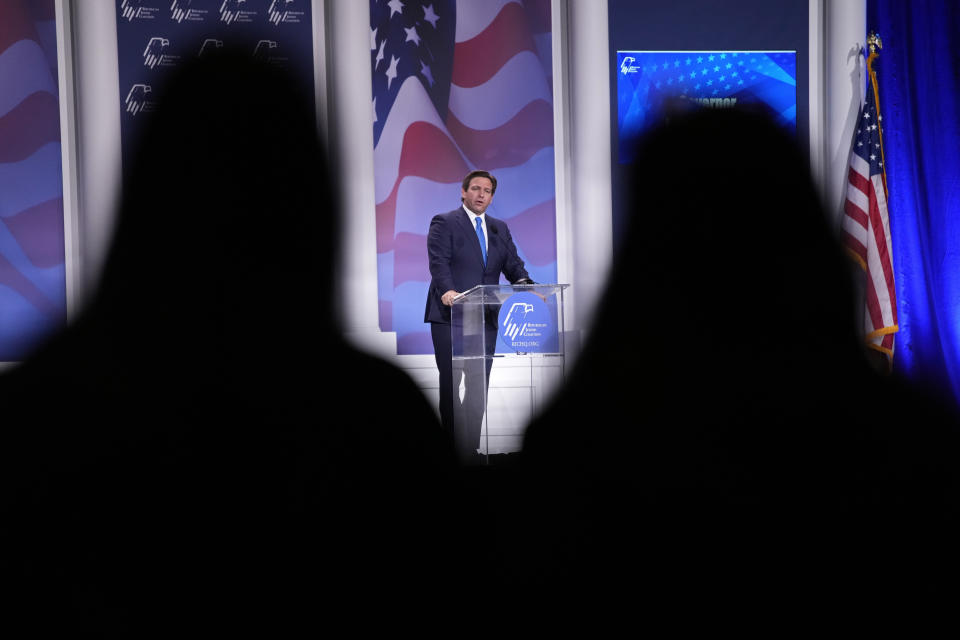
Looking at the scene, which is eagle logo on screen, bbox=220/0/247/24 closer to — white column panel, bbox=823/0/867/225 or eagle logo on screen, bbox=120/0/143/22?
eagle logo on screen, bbox=120/0/143/22

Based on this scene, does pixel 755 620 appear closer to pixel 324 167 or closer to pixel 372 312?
pixel 324 167

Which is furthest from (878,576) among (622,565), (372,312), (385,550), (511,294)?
(372,312)

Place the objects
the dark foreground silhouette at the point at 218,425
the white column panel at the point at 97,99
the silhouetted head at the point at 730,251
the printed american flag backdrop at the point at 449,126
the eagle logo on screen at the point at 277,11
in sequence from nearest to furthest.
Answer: the dark foreground silhouette at the point at 218,425
the silhouetted head at the point at 730,251
the white column panel at the point at 97,99
the eagle logo on screen at the point at 277,11
the printed american flag backdrop at the point at 449,126

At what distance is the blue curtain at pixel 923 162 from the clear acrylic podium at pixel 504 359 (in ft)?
11.3

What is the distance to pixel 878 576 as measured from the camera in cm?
72

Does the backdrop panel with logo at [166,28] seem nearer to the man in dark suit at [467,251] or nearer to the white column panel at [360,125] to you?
the white column panel at [360,125]

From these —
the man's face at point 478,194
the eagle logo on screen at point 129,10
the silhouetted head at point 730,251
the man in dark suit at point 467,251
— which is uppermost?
the eagle logo on screen at point 129,10

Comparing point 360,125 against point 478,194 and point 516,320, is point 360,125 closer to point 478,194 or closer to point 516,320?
point 478,194

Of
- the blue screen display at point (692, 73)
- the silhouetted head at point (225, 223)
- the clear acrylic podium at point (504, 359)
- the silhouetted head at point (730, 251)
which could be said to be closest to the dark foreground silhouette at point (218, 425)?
the silhouetted head at point (225, 223)

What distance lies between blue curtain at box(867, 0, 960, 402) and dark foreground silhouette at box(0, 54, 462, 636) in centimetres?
575

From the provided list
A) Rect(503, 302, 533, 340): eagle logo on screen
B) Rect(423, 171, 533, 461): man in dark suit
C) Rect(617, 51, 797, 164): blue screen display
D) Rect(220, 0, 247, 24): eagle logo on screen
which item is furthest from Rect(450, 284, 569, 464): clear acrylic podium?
Rect(220, 0, 247, 24): eagle logo on screen

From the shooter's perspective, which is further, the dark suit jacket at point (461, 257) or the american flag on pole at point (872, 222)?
the american flag on pole at point (872, 222)

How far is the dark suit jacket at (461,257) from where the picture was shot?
462 cm

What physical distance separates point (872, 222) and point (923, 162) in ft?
2.38
